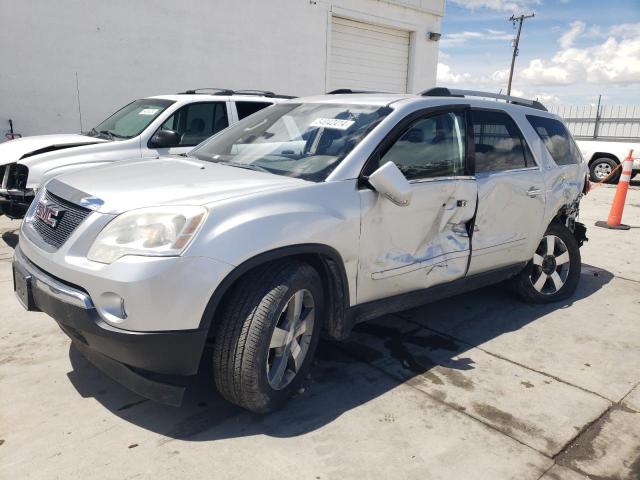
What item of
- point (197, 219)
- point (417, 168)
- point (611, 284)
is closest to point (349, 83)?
point (611, 284)

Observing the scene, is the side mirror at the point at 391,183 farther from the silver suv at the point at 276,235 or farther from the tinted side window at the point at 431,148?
the tinted side window at the point at 431,148

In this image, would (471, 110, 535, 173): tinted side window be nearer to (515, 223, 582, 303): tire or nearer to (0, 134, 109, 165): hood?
(515, 223, 582, 303): tire

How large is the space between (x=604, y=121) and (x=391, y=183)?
26.3 metres

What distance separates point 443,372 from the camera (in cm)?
345

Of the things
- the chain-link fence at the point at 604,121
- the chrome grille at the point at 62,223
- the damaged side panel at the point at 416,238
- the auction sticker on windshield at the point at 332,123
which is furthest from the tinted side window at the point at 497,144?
the chain-link fence at the point at 604,121

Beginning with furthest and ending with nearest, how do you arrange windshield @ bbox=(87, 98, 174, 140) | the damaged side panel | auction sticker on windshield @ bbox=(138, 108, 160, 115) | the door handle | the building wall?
1. the building wall
2. auction sticker on windshield @ bbox=(138, 108, 160, 115)
3. windshield @ bbox=(87, 98, 174, 140)
4. the door handle
5. the damaged side panel

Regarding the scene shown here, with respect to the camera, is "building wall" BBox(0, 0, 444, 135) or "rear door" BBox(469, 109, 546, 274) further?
"building wall" BBox(0, 0, 444, 135)

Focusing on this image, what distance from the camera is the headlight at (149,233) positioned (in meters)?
2.40

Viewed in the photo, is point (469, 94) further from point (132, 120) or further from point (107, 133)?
point (107, 133)

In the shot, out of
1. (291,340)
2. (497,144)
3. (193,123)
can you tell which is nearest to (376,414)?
(291,340)

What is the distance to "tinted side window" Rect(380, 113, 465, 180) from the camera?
3316 millimetres

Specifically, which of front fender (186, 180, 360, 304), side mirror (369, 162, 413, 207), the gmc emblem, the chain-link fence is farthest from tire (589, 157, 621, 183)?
the gmc emblem

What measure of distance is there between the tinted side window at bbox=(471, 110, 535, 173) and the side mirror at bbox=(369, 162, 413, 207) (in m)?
1.08

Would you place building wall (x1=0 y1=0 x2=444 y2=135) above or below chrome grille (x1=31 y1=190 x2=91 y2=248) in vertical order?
above
